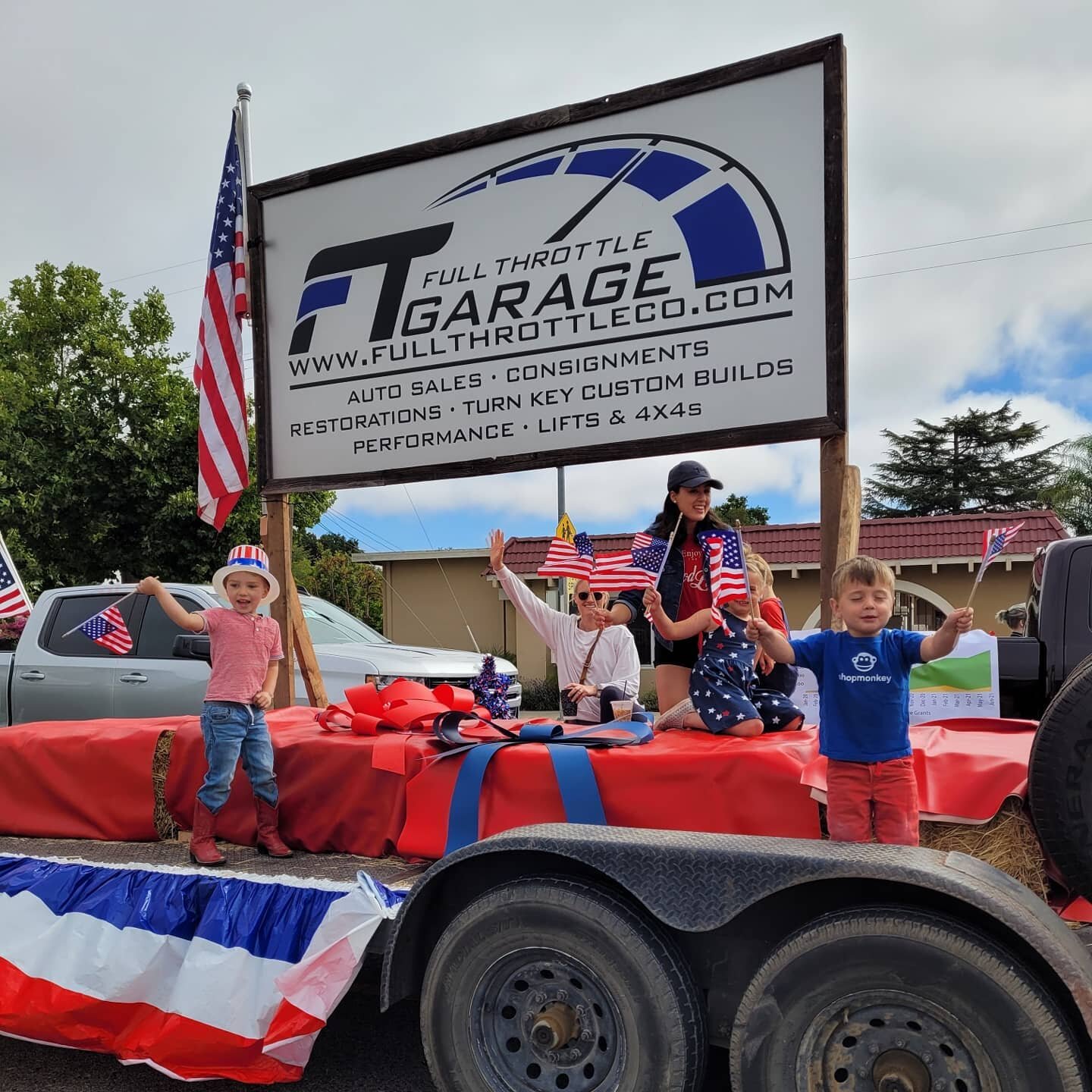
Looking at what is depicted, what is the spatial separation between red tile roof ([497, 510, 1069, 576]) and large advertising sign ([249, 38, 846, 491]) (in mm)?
13744

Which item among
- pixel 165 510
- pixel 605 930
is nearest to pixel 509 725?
pixel 605 930

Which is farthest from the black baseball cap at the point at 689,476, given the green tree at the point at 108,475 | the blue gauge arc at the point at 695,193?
the green tree at the point at 108,475

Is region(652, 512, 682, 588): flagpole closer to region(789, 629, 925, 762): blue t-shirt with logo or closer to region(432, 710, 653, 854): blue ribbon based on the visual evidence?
region(432, 710, 653, 854): blue ribbon

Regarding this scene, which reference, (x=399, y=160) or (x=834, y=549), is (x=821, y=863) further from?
(x=399, y=160)

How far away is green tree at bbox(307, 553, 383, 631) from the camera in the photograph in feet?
101

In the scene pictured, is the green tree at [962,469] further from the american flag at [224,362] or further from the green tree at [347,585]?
the american flag at [224,362]

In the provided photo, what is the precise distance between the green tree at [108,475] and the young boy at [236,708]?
13.7 m

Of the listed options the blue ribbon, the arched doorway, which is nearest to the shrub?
the arched doorway

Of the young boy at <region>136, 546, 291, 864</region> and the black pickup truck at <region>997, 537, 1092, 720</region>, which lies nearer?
the young boy at <region>136, 546, 291, 864</region>

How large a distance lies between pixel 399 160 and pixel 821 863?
458 centimetres

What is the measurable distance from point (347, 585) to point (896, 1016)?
96.3ft


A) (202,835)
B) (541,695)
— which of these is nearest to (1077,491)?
(541,695)

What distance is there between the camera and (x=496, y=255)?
5.34 m

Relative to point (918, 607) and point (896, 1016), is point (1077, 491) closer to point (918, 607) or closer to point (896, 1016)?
point (918, 607)
